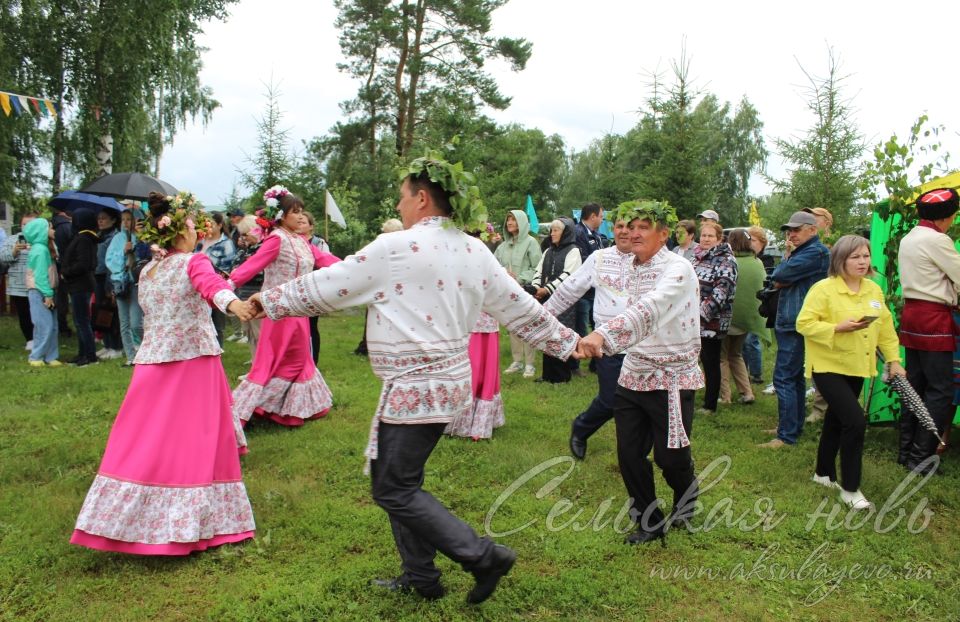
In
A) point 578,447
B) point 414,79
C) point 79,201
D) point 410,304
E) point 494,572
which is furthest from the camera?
point 414,79

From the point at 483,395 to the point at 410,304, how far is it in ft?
12.3

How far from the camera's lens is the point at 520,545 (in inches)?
175

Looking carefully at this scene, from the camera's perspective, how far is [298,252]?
6656 mm

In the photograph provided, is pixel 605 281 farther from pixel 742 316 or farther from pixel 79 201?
pixel 79 201

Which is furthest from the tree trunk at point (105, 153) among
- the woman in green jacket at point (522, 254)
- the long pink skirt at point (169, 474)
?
the long pink skirt at point (169, 474)

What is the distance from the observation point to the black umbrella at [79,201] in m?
11.5

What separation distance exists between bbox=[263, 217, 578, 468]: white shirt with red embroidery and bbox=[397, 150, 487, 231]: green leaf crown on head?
77mm

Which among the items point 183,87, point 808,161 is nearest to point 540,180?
point 183,87

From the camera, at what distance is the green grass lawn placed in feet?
12.3

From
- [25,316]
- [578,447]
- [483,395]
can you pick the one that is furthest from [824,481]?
[25,316]

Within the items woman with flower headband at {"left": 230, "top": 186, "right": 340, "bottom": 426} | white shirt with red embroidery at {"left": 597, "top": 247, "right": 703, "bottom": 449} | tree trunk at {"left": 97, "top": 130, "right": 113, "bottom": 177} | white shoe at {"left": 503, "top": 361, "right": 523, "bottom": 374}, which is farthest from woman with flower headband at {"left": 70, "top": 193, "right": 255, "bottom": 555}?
tree trunk at {"left": 97, "top": 130, "right": 113, "bottom": 177}

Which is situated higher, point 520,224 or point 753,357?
point 520,224

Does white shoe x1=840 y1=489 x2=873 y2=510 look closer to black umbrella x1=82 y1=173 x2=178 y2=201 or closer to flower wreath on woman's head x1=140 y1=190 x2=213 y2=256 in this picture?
flower wreath on woman's head x1=140 y1=190 x2=213 y2=256

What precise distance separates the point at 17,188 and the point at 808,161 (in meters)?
21.6
